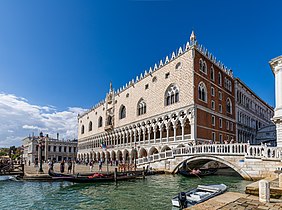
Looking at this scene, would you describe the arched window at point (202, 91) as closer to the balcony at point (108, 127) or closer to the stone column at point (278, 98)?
the stone column at point (278, 98)

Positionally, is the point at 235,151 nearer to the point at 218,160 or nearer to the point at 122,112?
the point at 218,160

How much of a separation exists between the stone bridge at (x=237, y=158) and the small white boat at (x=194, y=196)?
20.3 feet

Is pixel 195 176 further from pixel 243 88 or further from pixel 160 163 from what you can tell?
pixel 243 88

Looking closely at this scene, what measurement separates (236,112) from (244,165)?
16287 mm

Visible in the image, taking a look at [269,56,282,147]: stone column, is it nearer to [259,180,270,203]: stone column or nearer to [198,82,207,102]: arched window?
[198,82,207,102]: arched window

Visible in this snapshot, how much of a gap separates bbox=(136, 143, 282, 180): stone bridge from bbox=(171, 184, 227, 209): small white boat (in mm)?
6184

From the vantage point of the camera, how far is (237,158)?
15773 mm

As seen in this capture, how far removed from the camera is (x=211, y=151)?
17.3 metres

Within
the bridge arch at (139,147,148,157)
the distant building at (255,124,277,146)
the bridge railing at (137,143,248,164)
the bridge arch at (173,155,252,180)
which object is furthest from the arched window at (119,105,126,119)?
the distant building at (255,124,277,146)

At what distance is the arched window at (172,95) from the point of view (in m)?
25.1

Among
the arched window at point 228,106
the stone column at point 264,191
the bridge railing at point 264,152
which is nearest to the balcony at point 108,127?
the arched window at point 228,106

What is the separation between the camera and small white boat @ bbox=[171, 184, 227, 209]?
24.8 ft

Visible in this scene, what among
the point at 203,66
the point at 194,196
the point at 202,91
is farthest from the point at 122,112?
the point at 194,196

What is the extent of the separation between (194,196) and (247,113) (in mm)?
29031
